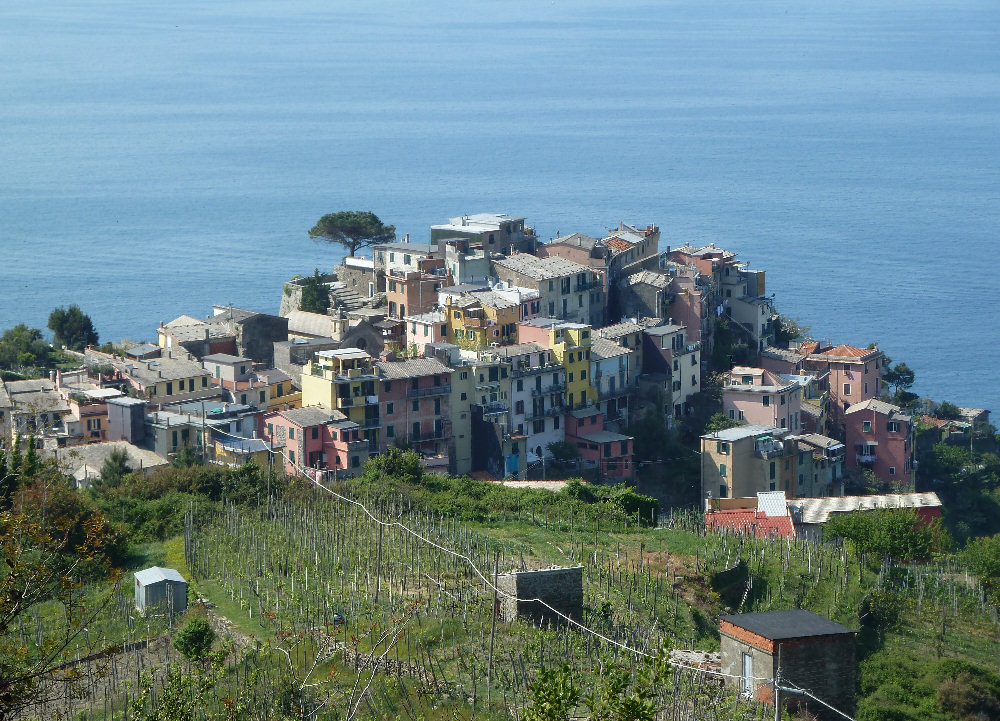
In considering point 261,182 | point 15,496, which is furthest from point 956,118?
point 15,496

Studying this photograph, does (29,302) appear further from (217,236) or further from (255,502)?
(255,502)

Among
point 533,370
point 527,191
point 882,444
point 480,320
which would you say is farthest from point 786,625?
point 527,191

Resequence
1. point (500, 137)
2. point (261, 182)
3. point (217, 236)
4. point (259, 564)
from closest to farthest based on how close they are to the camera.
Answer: point (259, 564)
point (217, 236)
point (261, 182)
point (500, 137)

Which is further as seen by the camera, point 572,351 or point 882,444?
point 882,444

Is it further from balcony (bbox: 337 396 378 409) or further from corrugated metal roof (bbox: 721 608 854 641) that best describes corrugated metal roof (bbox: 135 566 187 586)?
balcony (bbox: 337 396 378 409)

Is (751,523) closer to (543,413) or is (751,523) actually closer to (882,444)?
(543,413)

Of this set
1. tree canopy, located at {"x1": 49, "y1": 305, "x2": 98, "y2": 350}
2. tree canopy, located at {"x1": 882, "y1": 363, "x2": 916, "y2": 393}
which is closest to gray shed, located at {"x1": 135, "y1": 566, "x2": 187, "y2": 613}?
tree canopy, located at {"x1": 49, "y1": 305, "x2": 98, "y2": 350}

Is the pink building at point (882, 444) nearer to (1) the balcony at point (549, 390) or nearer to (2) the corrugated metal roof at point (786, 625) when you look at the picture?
(1) the balcony at point (549, 390)
